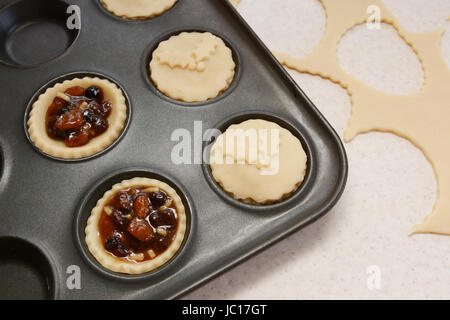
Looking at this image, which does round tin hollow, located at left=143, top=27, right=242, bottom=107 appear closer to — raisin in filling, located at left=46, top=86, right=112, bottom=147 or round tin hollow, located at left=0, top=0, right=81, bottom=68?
raisin in filling, located at left=46, top=86, right=112, bottom=147

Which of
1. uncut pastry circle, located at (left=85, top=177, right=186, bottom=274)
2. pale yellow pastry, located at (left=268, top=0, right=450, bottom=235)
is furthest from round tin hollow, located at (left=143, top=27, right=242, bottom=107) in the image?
uncut pastry circle, located at (left=85, top=177, right=186, bottom=274)

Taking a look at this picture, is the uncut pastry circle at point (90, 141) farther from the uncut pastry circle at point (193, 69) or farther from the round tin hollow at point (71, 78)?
the uncut pastry circle at point (193, 69)

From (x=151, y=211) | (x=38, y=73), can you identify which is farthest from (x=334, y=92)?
(x=38, y=73)

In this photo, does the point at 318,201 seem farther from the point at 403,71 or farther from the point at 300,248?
the point at 403,71

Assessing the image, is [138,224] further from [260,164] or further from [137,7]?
[137,7]

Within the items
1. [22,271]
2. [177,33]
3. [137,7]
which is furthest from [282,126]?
[22,271]

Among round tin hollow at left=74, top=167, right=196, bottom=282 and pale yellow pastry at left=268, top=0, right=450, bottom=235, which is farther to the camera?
pale yellow pastry at left=268, top=0, right=450, bottom=235
